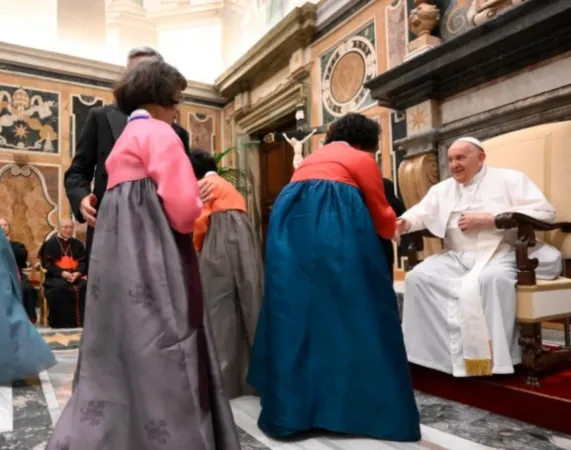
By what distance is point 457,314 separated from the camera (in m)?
2.44

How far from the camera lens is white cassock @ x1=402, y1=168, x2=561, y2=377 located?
7.63ft

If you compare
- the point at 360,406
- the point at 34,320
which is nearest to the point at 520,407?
the point at 360,406

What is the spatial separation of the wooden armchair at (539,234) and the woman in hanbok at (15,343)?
2.10 meters

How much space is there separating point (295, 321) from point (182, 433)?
31.3 inches

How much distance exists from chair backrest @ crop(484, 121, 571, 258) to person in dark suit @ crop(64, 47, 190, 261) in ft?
6.72

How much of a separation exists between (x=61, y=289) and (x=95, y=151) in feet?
12.7

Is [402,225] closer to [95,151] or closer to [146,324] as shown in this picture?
[95,151]

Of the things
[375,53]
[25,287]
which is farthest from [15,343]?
[375,53]

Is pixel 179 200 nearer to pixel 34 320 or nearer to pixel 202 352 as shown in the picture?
pixel 202 352

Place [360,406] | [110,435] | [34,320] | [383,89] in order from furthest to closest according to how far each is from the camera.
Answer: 1. [34,320]
2. [383,89]
3. [360,406]
4. [110,435]

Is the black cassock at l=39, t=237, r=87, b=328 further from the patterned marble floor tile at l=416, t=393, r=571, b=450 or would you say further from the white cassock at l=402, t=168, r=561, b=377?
the patterned marble floor tile at l=416, t=393, r=571, b=450

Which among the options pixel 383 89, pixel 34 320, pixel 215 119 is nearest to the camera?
pixel 383 89

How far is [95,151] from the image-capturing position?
1.90 m

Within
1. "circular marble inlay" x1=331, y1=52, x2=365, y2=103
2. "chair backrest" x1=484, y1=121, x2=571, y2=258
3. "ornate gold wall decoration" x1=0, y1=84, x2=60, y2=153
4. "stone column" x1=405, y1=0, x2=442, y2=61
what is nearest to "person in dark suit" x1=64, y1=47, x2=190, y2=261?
"chair backrest" x1=484, y1=121, x2=571, y2=258
